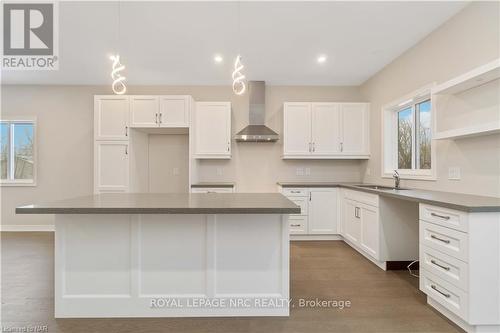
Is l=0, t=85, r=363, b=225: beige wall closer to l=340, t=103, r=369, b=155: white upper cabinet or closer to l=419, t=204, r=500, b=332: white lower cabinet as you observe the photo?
l=340, t=103, r=369, b=155: white upper cabinet

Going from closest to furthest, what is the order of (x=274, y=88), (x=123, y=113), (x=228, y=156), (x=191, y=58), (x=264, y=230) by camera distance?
(x=264, y=230) < (x=191, y=58) < (x=123, y=113) < (x=228, y=156) < (x=274, y=88)

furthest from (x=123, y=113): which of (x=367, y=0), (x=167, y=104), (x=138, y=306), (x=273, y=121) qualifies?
(x=367, y=0)

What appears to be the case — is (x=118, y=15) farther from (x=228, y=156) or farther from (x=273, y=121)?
(x=273, y=121)

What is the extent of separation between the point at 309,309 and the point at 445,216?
4.32ft

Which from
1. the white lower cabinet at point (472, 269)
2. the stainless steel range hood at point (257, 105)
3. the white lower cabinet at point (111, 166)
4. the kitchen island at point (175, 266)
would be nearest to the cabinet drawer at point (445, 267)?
the white lower cabinet at point (472, 269)

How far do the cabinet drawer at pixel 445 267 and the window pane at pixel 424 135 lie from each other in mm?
1506

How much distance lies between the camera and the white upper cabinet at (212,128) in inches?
181

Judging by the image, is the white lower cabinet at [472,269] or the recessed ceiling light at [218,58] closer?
the white lower cabinet at [472,269]

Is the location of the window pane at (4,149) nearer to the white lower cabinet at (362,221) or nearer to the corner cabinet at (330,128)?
the corner cabinet at (330,128)

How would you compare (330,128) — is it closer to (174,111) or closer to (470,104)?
(470,104)

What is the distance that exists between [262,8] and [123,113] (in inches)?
113

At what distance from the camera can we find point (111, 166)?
4320 millimetres

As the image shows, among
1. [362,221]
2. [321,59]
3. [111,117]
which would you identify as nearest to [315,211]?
[362,221]

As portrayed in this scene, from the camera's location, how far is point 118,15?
2.76m
